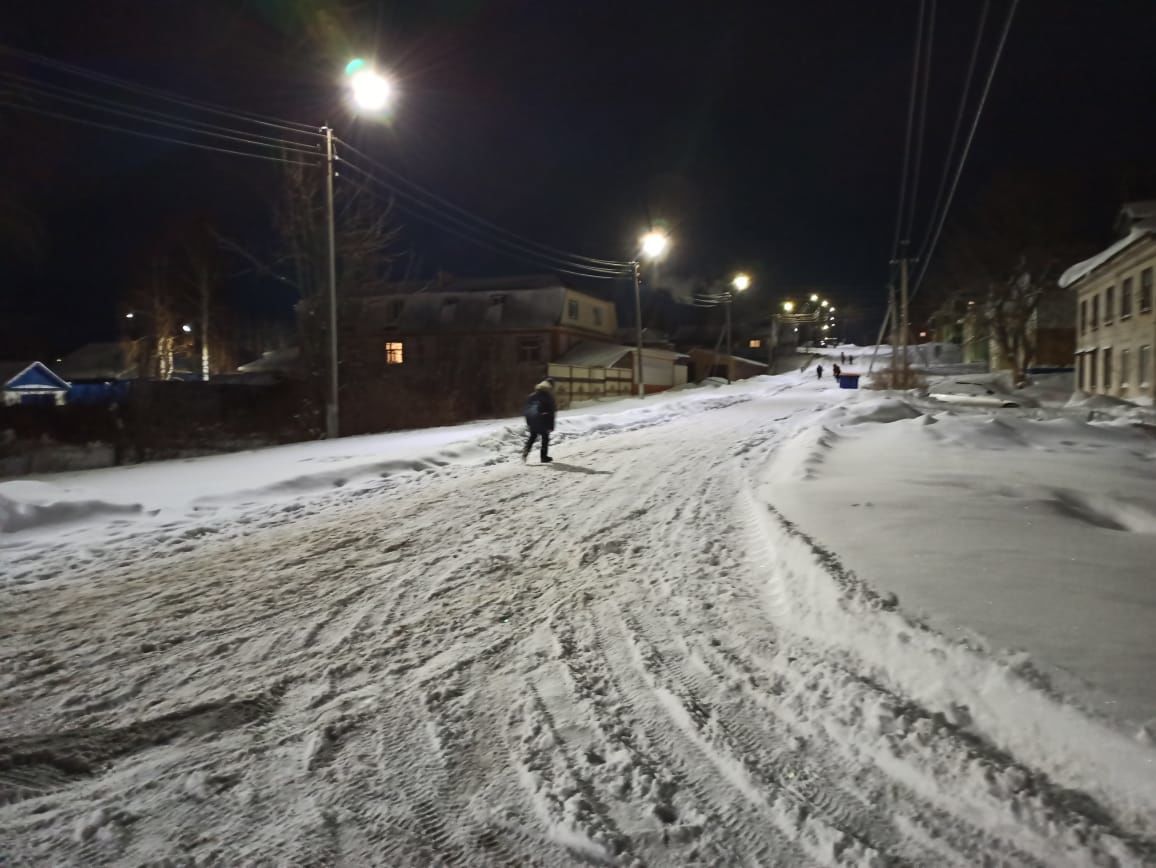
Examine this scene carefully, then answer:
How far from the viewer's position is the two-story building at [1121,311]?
Answer: 26573 millimetres

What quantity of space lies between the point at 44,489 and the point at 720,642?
9532mm

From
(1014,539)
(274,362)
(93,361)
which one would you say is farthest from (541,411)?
(93,361)

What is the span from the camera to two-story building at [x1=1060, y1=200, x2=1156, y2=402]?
26573 millimetres

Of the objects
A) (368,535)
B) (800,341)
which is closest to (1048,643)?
(368,535)

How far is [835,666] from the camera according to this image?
421 centimetres

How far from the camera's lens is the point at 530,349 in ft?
151

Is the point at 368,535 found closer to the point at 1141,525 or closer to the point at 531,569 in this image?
the point at 531,569

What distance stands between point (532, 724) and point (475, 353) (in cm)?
3795

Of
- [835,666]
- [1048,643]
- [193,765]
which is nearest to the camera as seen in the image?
[193,765]

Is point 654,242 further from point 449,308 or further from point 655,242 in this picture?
point 449,308

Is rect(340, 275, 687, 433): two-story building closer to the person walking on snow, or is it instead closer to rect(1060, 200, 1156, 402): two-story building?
the person walking on snow

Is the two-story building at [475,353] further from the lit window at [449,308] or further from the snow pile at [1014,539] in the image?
the snow pile at [1014,539]

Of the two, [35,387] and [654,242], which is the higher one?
[654,242]

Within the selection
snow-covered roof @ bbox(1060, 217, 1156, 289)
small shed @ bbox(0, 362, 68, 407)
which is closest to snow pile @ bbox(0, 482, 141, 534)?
small shed @ bbox(0, 362, 68, 407)
